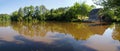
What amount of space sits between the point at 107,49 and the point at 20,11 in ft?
282

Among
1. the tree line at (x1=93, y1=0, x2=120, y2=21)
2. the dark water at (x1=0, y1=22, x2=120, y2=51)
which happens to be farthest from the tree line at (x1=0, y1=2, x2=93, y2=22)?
the dark water at (x1=0, y1=22, x2=120, y2=51)

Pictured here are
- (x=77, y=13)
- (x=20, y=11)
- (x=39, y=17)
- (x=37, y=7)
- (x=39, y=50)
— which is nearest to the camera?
(x=39, y=50)

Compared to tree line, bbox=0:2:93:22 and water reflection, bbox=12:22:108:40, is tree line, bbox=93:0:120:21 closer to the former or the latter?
water reflection, bbox=12:22:108:40

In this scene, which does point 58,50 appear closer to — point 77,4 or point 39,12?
point 77,4

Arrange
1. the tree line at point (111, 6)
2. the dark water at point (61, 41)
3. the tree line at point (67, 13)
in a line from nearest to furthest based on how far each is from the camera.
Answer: the dark water at point (61, 41) → the tree line at point (111, 6) → the tree line at point (67, 13)

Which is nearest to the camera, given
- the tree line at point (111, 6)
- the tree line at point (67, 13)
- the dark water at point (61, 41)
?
the dark water at point (61, 41)

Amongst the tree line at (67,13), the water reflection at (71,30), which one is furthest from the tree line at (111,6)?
the tree line at (67,13)

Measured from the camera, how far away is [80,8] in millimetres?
57000

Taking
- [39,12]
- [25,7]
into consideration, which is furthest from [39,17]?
[25,7]

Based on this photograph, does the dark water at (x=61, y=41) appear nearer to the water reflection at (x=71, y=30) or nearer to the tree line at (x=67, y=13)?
the water reflection at (x=71, y=30)

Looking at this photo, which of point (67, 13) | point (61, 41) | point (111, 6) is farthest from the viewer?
point (67, 13)

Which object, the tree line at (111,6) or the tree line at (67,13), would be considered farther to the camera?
the tree line at (67,13)

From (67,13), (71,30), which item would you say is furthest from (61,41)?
(67,13)

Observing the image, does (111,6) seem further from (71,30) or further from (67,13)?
(67,13)
